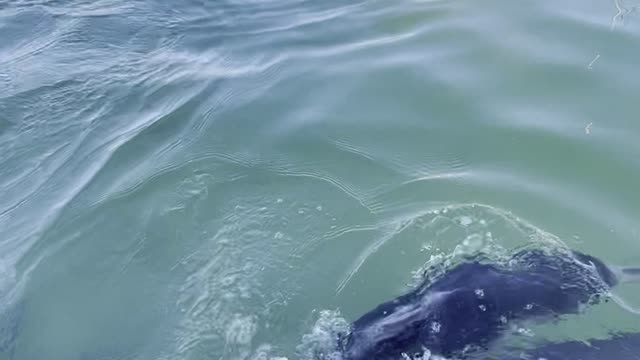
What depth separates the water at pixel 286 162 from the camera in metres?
6.43

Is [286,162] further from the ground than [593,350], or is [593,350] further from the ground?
[286,162]

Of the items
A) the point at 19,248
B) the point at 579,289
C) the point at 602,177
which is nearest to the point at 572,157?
the point at 602,177

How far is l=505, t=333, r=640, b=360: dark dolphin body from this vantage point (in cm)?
560

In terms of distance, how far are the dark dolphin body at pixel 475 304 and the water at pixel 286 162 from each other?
0.79 feet

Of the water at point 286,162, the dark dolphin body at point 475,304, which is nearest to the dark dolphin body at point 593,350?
the water at point 286,162

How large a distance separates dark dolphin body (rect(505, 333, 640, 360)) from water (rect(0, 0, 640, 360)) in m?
0.14

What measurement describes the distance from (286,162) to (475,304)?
10.0ft

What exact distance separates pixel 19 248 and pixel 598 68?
7.02 metres

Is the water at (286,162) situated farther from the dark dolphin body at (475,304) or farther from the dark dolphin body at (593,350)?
the dark dolphin body at (475,304)

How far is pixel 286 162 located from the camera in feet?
26.3

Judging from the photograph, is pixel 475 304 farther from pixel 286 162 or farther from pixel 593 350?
pixel 286 162

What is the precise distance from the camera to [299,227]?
7.09 meters

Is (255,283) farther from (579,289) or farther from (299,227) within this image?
(579,289)

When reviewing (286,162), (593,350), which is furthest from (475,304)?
(286,162)
